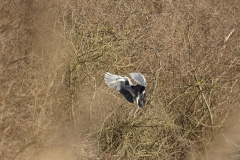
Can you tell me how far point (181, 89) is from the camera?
31.1 feet

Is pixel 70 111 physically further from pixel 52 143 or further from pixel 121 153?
pixel 121 153

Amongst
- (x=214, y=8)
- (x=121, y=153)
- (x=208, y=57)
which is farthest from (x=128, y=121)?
(x=214, y=8)

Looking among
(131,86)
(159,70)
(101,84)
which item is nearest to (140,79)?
(131,86)

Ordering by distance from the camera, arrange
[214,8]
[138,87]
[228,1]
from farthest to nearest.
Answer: [228,1] < [214,8] < [138,87]

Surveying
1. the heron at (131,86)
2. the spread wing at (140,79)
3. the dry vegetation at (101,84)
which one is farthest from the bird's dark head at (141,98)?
the dry vegetation at (101,84)

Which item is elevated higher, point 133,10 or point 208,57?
point 133,10

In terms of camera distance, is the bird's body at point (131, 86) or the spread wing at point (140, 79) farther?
the bird's body at point (131, 86)

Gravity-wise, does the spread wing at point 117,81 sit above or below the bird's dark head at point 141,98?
above

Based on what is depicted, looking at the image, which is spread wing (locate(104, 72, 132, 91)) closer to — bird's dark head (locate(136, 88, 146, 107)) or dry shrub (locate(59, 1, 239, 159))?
bird's dark head (locate(136, 88, 146, 107))

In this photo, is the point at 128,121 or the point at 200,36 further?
the point at 200,36

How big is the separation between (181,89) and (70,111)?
1.96 m

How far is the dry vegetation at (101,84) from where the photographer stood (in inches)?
333

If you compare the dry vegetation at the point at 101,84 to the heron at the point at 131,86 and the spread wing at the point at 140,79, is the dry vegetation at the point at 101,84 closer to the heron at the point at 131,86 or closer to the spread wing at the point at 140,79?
the heron at the point at 131,86

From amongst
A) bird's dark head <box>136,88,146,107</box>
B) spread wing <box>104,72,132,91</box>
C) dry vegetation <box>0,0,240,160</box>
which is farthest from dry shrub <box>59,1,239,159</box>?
spread wing <box>104,72,132,91</box>
